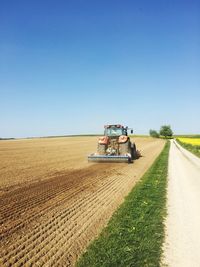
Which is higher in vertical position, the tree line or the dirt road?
the tree line

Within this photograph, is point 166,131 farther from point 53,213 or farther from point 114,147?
point 53,213

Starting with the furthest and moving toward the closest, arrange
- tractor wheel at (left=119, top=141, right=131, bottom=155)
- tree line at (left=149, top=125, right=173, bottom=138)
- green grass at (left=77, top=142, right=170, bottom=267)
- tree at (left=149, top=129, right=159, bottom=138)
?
1. tree line at (left=149, top=125, right=173, bottom=138)
2. tree at (left=149, top=129, right=159, bottom=138)
3. tractor wheel at (left=119, top=141, right=131, bottom=155)
4. green grass at (left=77, top=142, right=170, bottom=267)

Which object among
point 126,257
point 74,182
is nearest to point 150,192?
point 74,182

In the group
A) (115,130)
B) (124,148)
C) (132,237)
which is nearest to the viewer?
(132,237)

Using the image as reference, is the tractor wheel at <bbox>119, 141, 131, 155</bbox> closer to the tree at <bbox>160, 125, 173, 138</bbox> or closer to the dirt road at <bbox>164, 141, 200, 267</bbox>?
the dirt road at <bbox>164, 141, 200, 267</bbox>

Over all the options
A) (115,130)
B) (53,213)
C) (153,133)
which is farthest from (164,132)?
(53,213)

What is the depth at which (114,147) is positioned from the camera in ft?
63.5

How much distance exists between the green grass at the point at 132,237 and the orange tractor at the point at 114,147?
356 inches

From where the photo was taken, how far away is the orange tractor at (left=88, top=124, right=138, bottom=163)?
18062mm

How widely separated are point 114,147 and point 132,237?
541 inches

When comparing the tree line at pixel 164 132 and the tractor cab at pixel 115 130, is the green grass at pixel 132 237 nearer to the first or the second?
the tractor cab at pixel 115 130

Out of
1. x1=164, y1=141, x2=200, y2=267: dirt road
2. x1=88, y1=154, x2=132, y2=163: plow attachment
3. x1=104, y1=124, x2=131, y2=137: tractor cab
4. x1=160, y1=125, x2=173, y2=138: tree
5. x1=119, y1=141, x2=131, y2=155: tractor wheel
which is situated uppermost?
x1=160, y1=125, x2=173, y2=138: tree

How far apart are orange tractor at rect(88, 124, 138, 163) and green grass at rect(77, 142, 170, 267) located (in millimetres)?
9045

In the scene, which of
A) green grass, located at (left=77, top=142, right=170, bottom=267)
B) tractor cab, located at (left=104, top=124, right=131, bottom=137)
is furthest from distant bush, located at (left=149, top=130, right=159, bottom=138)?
green grass, located at (left=77, top=142, right=170, bottom=267)
